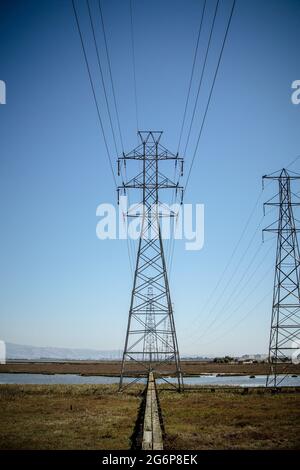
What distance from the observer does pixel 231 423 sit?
61.8ft

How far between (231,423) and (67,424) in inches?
315

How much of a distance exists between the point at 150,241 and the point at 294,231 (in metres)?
14.6

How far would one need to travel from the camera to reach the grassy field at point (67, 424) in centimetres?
1410

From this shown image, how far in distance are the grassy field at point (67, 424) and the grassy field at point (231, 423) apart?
2171mm

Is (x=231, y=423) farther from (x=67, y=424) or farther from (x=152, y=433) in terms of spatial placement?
(x=67, y=424)

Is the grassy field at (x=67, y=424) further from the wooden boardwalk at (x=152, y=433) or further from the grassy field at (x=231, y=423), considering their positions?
the grassy field at (x=231, y=423)

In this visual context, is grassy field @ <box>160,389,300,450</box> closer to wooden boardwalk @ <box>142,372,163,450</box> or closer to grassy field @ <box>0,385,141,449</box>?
wooden boardwalk @ <box>142,372,163,450</box>

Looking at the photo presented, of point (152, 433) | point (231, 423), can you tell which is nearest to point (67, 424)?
point (152, 433)

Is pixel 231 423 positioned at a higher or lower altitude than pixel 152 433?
lower

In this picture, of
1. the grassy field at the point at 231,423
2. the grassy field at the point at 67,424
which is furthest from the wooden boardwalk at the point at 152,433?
the grassy field at the point at 67,424

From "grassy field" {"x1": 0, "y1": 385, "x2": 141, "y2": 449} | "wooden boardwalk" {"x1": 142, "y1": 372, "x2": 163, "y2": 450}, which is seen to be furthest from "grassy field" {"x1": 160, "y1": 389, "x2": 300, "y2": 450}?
"grassy field" {"x1": 0, "y1": 385, "x2": 141, "y2": 449}

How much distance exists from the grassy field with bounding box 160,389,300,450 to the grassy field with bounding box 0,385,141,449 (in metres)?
2.17
